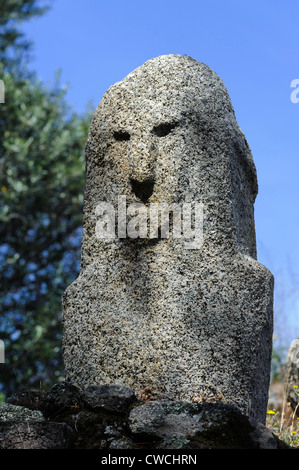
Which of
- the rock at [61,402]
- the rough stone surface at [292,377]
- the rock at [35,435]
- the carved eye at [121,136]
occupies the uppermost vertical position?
the carved eye at [121,136]

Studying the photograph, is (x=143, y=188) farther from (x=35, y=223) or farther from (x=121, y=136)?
(x=35, y=223)

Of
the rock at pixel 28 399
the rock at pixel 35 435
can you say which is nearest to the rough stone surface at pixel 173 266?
the rock at pixel 28 399

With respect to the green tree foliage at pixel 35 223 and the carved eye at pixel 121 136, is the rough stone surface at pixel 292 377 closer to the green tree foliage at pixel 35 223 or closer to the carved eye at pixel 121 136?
the green tree foliage at pixel 35 223

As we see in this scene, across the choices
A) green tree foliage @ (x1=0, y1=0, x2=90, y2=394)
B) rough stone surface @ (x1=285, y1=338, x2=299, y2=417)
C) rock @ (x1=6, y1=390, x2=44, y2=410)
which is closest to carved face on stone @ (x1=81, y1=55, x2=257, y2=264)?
rock @ (x1=6, y1=390, x2=44, y2=410)

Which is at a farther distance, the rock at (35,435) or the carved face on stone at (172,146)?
the carved face on stone at (172,146)

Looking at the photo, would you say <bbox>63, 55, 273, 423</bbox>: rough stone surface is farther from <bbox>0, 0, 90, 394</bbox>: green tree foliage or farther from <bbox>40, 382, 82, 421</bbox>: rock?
<bbox>0, 0, 90, 394</bbox>: green tree foliage

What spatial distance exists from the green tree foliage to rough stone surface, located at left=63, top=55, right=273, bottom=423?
4132mm

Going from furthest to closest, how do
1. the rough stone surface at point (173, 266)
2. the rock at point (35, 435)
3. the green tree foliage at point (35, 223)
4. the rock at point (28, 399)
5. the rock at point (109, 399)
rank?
the green tree foliage at point (35, 223) → the rough stone surface at point (173, 266) → the rock at point (28, 399) → the rock at point (109, 399) → the rock at point (35, 435)

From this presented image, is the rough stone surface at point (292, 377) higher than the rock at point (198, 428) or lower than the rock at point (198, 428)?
lower

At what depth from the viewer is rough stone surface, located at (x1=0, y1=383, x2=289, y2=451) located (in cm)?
265

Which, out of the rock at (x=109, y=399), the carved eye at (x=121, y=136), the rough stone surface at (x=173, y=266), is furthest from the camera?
the carved eye at (x=121, y=136)

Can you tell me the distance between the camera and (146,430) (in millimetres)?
2699

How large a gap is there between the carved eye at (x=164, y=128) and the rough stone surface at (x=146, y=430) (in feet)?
5.33

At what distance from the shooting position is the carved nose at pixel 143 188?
3.58 metres
